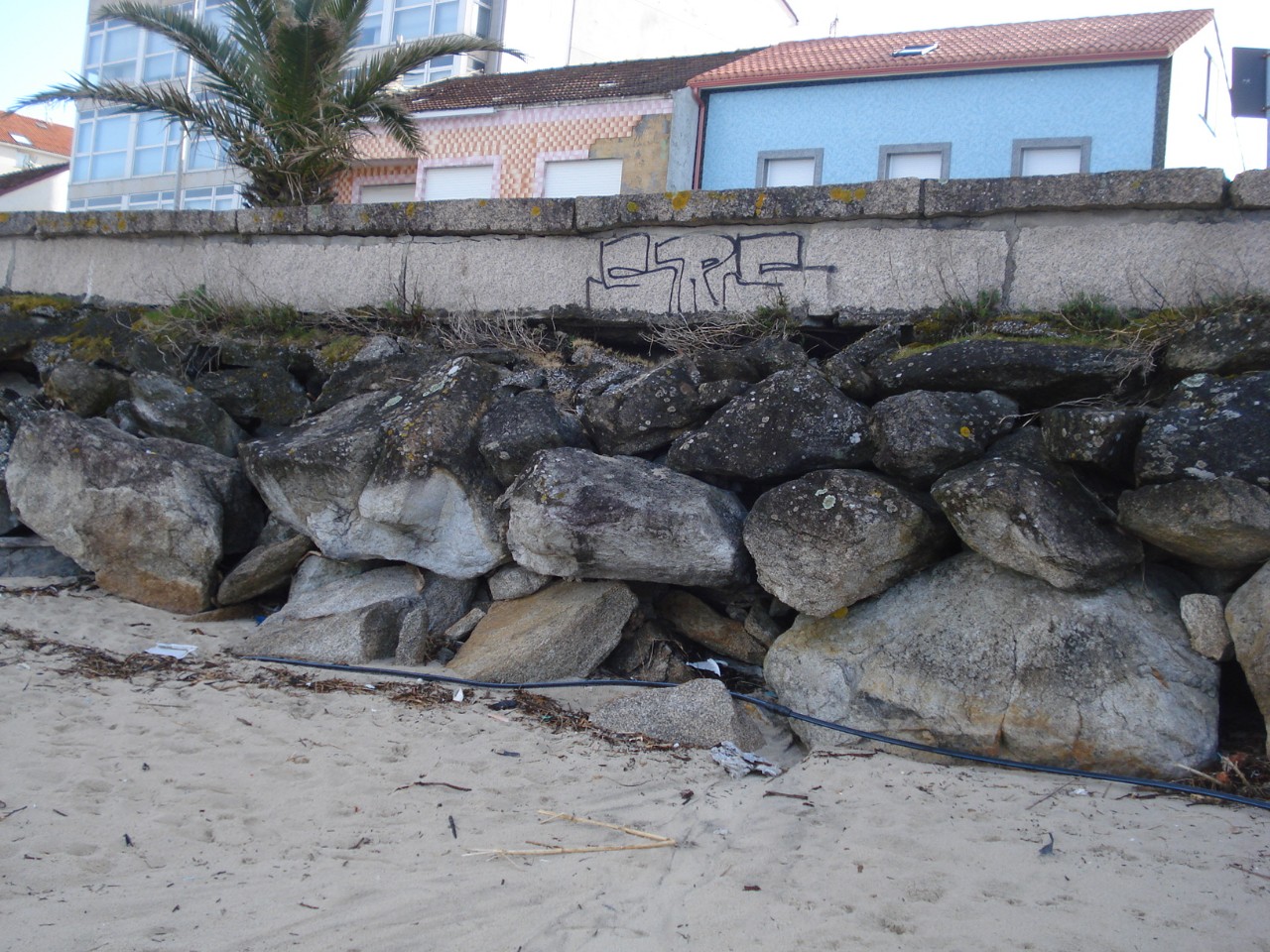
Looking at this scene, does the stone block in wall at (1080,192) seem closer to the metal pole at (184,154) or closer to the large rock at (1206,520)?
the large rock at (1206,520)

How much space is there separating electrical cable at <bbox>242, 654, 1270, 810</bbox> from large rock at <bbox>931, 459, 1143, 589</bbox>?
677 millimetres

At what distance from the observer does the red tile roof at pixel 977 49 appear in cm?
1228

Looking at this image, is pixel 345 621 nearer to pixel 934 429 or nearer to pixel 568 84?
pixel 934 429

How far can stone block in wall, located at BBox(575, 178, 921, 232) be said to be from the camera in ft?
16.5

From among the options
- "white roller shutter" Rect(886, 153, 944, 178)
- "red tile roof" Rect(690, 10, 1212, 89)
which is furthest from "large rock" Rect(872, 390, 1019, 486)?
"red tile roof" Rect(690, 10, 1212, 89)

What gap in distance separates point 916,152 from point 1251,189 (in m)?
9.55

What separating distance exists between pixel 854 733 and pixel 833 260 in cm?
252

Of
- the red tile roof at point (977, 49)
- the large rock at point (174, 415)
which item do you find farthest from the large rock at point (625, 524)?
the red tile roof at point (977, 49)

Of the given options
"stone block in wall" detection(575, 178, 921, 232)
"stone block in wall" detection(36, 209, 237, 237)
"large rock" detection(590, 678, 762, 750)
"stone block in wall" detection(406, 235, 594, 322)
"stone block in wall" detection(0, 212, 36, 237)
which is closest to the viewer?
"large rock" detection(590, 678, 762, 750)

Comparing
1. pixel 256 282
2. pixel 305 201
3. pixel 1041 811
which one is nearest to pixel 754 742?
pixel 1041 811

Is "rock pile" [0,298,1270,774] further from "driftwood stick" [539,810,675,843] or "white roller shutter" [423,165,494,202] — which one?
"white roller shutter" [423,165,494,202]

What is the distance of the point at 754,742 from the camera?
3854mm

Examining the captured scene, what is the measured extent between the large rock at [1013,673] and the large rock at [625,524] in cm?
56

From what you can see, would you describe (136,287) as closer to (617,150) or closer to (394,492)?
(394,492)
